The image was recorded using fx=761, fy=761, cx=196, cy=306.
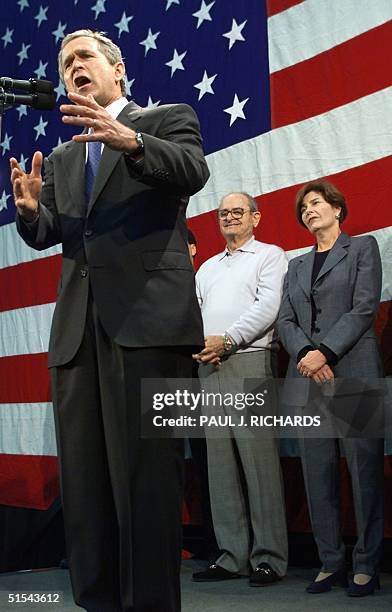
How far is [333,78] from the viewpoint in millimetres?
3254

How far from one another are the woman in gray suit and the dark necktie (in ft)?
4.20

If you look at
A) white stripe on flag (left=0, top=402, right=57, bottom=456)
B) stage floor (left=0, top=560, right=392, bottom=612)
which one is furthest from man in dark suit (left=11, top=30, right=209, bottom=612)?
white stripe on flag (left=0, top=402, right=57, bottom=456)

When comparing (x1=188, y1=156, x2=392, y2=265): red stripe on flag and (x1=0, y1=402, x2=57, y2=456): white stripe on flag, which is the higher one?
(x1=188, y1=156, x2=392, y2=265): red stripe on flag

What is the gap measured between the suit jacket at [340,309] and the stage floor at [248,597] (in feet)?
2.18

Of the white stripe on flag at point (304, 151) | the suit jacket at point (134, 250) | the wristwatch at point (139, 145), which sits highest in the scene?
the white stripe on flag at point (304, 151)

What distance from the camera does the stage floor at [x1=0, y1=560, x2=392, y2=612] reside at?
2.34m

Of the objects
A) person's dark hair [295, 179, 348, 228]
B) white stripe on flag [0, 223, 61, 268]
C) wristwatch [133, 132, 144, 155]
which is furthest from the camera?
white stripe on flag [0, 223, 61, 268]

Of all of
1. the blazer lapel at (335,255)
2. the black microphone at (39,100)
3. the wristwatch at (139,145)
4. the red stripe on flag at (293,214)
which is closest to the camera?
the wristwatch at (139,145)

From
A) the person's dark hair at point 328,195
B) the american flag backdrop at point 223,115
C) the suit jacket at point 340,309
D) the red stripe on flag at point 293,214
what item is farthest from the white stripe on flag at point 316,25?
the suit jacket at point 340,309

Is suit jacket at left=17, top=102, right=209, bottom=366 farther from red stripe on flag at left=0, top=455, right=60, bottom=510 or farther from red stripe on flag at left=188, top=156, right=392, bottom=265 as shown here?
red stripe on flag at left=0, top=455, right=60, bottom=510

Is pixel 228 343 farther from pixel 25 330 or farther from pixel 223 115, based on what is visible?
pixel 25 330

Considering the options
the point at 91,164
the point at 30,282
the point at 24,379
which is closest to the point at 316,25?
the point at 91,164

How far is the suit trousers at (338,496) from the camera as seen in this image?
100 inches

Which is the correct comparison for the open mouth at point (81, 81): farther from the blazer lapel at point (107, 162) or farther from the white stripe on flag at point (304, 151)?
the white stripe on flag at point (304, 151)
